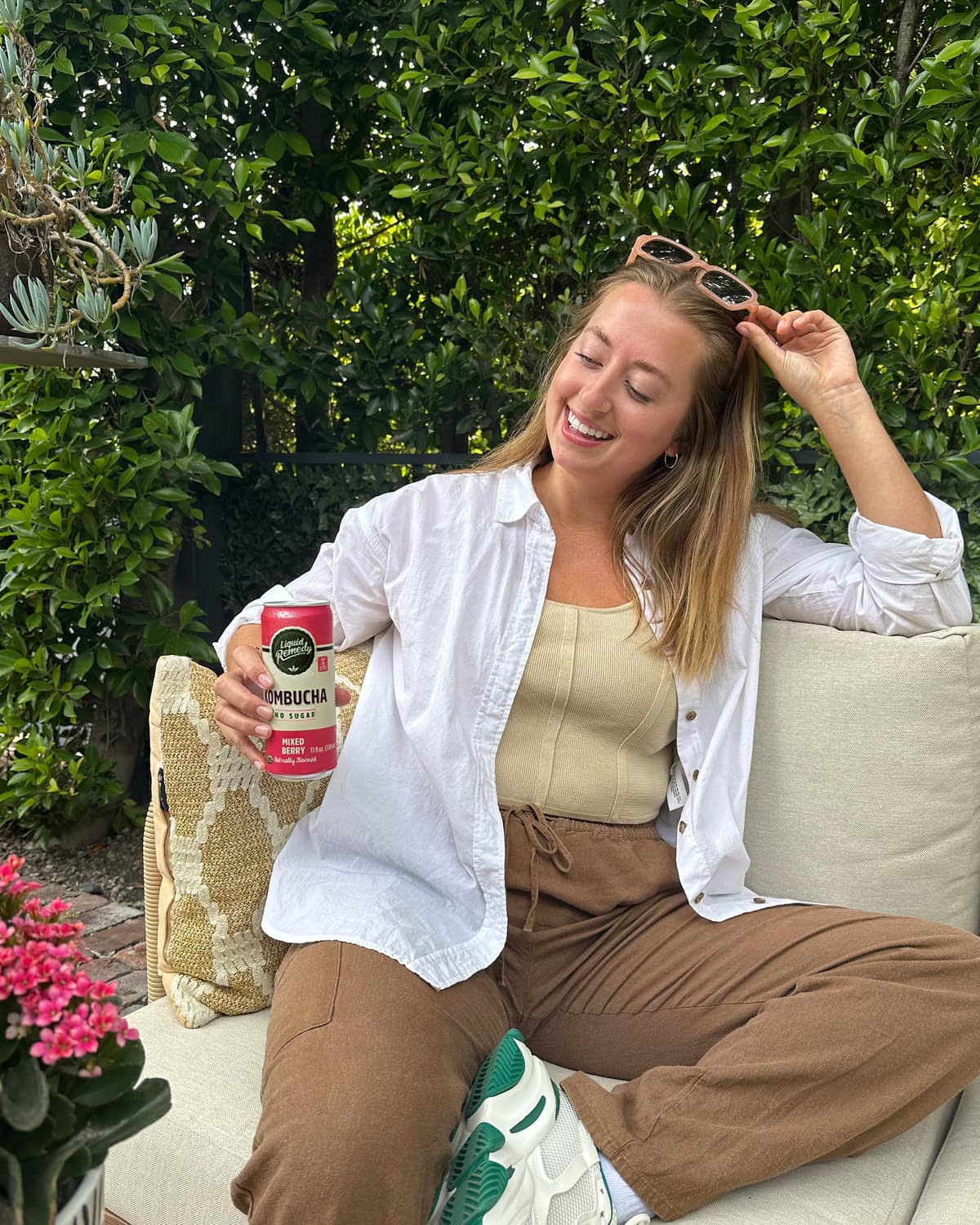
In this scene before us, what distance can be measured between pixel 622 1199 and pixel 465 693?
0.75 meters

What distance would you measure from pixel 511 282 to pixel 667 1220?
2.14 meters

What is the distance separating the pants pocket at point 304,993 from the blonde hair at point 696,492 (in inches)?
29.2

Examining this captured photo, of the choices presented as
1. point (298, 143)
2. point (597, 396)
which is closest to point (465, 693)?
point (597, 396)

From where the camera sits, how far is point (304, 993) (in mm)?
1360

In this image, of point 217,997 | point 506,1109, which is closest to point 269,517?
point 217,997

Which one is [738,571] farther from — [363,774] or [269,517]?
[269,517]

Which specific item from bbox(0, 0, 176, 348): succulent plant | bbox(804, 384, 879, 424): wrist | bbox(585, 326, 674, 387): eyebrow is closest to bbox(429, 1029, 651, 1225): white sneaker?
bbox(585, 326, 674, 387): eyebrow

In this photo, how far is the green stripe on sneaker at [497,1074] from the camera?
1292 millimetres

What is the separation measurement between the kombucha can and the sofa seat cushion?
1.45ft

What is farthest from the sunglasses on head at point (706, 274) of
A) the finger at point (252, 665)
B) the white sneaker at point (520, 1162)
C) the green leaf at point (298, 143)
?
the white sneaker at point (520, 1162)

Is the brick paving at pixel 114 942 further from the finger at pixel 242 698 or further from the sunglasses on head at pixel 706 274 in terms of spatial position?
the sunglasses on head at pixel 706 274

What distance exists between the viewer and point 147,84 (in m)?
2.51

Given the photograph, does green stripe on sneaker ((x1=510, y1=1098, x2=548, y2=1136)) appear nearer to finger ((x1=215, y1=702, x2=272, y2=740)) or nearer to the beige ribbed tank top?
the beige ribbed tank top

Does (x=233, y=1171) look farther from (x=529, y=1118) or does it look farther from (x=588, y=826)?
(x=588, y=826)
